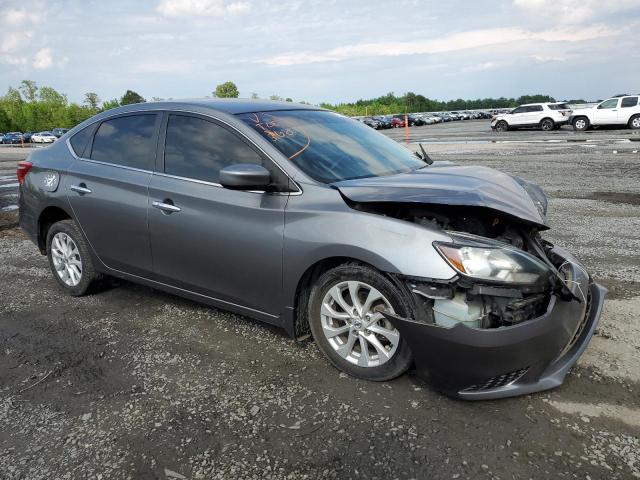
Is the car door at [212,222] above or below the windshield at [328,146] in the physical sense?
below

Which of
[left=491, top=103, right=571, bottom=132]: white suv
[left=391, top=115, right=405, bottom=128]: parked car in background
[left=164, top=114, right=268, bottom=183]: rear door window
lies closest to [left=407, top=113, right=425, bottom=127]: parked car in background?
[left=391, top=115, right=405, bottom=128]: parked car in background

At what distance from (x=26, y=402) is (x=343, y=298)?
191 centimetres

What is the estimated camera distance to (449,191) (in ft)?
9.98

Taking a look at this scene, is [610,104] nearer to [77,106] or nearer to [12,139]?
[12,139]

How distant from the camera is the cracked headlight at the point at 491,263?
267 cm

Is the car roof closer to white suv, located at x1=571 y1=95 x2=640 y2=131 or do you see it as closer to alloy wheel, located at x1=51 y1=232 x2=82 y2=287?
alloy wheel, located at x1=51 y1=232 x2=82 y2=287

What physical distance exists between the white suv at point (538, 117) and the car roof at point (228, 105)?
29.6 meters

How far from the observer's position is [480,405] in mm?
2883

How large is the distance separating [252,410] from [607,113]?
28.5 meters

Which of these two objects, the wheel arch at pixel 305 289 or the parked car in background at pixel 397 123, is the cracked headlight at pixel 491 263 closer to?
the wheel arch at pixel 305 289

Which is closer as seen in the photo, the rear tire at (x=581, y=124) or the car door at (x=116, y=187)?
the car door at (x=116, y=187)

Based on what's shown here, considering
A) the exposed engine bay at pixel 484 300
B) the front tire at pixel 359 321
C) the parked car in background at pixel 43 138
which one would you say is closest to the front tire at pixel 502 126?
the exposed engine bay at pixel 484 300

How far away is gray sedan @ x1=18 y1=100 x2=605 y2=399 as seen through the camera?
2.72m

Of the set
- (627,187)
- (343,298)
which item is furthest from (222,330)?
(627,187)
